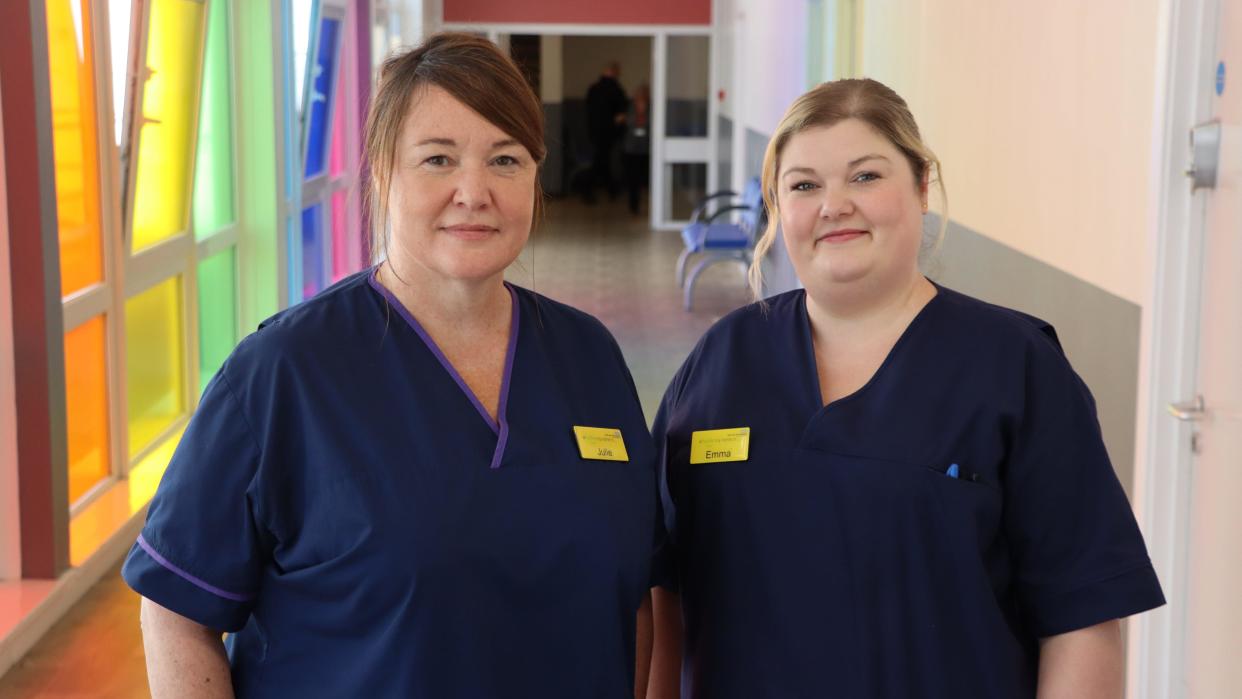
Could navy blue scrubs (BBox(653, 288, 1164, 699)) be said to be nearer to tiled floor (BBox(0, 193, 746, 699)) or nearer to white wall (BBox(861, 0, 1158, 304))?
tiled floor (BBox(0, 193, 746, 699))

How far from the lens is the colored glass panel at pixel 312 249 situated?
340 inches

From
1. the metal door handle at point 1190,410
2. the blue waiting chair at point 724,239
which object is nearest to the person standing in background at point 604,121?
the blue waiting chair at point 724,239

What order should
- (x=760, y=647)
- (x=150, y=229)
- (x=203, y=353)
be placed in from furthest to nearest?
(x=203, y=353)
(x=150, y=229)
(x=760, y=647)

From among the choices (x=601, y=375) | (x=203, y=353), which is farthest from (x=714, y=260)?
(x=601, y=375)

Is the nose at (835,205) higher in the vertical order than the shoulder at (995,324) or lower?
higher

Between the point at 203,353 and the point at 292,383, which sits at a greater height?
the point at 292,383

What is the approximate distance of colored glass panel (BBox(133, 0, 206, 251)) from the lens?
5477mm

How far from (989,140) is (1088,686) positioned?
9.08ft

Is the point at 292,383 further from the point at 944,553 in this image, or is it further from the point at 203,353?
the point at 203,353

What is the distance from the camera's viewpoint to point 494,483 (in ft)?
5.13

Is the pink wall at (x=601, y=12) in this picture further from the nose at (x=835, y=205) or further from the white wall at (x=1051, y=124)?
the nose at (x=835, y=205)

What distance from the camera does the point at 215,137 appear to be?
679 centimetres

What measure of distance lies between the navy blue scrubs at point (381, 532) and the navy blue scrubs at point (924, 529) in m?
0.17

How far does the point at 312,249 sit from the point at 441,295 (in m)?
7.47
